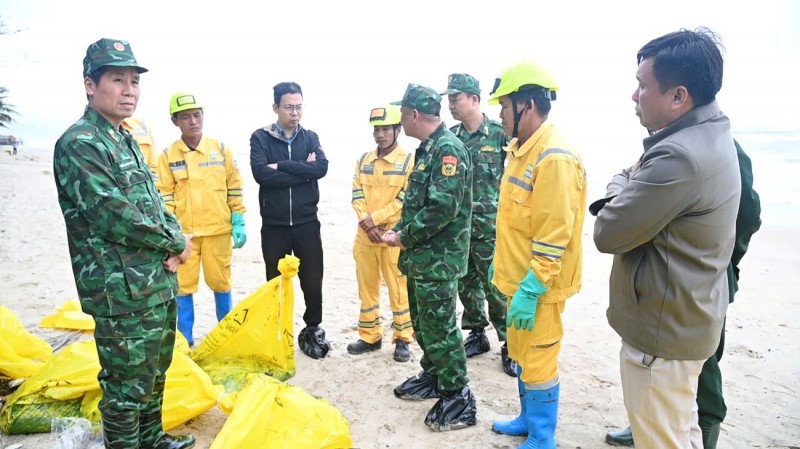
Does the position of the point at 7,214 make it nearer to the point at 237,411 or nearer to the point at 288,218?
the point at 288,218

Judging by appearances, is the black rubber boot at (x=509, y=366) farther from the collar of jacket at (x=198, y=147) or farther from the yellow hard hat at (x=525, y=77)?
the collar of jacket at (x=198, y=147)

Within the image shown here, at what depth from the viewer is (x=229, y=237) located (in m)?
4.45

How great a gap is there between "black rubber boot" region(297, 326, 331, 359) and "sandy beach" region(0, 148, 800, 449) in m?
0.06

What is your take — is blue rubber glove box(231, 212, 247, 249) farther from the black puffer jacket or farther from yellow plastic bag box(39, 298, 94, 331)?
yellow plastic bag box(39, 298, 94, 331)

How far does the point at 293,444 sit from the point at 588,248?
644cm

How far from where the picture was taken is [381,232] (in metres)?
4.27

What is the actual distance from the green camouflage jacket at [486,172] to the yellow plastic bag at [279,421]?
2.04 m

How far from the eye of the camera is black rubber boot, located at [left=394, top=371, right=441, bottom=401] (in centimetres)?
361

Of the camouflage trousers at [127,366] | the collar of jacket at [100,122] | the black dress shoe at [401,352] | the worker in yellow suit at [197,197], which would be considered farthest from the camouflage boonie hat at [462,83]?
the camouflage trousers at [127,366]

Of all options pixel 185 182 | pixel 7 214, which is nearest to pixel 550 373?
pixel 185 182

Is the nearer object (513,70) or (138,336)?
(138,336)

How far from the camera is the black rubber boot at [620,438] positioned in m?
3.08

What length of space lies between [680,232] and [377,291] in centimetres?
291

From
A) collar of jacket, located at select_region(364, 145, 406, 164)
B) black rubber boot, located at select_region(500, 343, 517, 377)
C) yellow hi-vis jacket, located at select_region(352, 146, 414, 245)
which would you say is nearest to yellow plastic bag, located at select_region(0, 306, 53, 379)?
yellow hi-vis jacket, located at select_region(352, 146, 414, 245)
